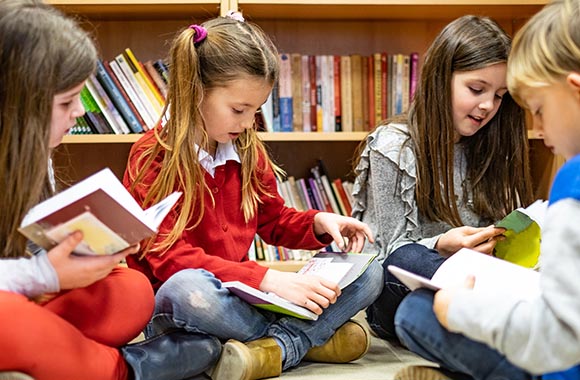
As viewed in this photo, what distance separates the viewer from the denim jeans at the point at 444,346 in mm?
1010

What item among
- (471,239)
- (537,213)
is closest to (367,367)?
(471,239)

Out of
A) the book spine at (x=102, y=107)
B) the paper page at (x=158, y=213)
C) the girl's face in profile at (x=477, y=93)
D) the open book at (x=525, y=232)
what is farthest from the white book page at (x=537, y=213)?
the book spine at (x=102, y=107)

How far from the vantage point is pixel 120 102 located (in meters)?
2.18

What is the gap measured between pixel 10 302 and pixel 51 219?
0.42 ft

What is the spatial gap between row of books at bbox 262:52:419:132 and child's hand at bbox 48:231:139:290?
3.72 feet

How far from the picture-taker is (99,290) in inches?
50.1

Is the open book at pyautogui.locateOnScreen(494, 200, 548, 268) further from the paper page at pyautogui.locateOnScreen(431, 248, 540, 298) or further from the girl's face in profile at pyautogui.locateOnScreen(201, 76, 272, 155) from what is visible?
the girl's face in profile at pyautogui.locateOnScreen(201, 76, 272, 155)

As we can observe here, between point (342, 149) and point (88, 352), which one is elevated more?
point (342, 149)

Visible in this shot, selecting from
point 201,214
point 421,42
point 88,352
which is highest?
point 421,42

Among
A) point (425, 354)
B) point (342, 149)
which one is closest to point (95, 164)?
point (342, 149)

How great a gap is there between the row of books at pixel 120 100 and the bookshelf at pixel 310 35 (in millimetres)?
130

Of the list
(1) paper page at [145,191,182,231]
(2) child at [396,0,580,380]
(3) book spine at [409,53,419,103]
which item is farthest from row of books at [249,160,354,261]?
(2) child at [396,0,580,380]

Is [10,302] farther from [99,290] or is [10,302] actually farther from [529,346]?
[529,346]

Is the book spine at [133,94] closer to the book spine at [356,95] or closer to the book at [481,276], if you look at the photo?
the book spine at [356,95]
